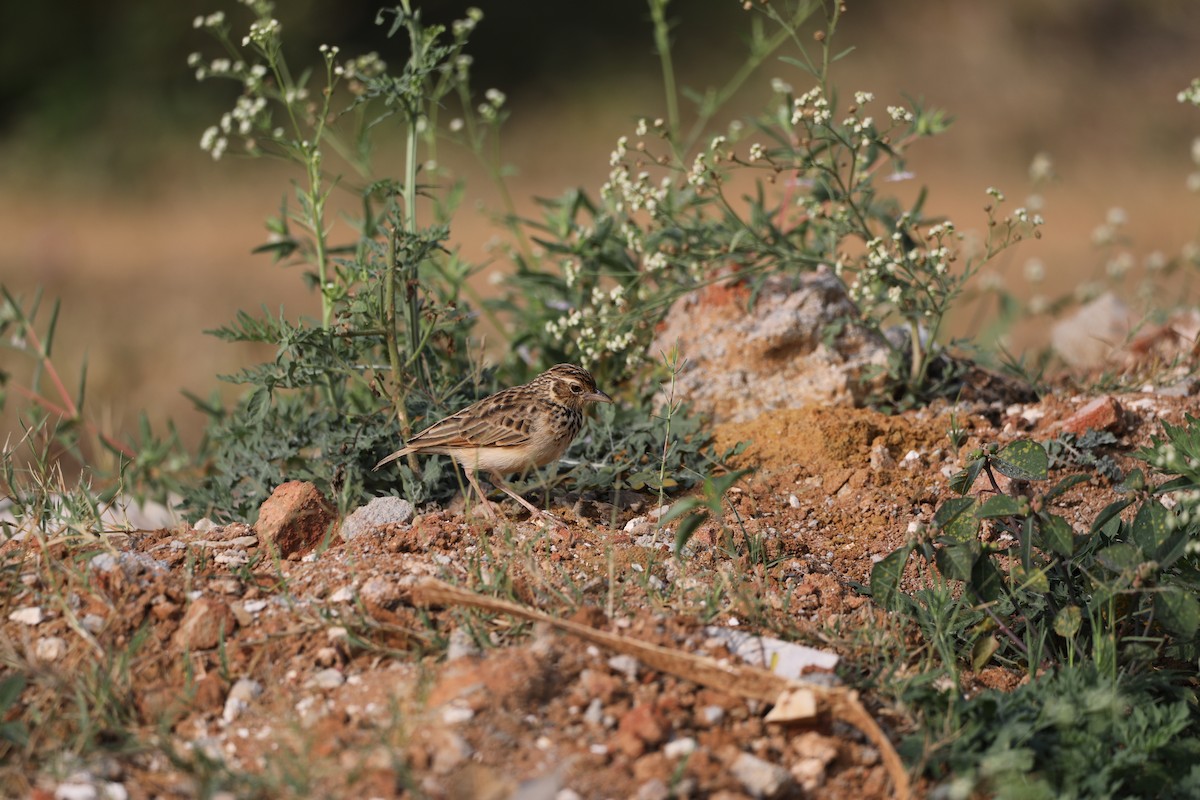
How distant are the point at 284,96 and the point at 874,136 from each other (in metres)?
2.36

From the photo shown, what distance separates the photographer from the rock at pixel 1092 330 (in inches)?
276

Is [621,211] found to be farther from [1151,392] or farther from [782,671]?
[782,671]

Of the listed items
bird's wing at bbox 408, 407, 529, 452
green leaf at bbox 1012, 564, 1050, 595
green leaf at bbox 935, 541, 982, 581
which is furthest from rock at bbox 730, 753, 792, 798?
bird's wing at bbox 408, 407, 529, 452

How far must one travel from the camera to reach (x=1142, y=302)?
723 cm

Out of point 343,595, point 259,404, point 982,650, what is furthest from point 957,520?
point 259,404

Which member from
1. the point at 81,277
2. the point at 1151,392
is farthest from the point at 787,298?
the point at 81,277

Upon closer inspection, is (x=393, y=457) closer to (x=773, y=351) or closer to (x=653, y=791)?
(x=773, y=351)

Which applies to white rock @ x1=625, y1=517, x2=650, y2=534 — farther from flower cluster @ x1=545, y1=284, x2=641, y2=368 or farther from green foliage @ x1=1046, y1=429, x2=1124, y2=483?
green foliage @ x1=1046, y1=429, x2=1124, y2=483

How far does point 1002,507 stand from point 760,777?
1164mm

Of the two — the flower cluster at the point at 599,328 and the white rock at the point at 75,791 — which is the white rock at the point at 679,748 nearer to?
the white rock at the point at 75,791

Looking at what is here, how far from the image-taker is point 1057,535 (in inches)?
150

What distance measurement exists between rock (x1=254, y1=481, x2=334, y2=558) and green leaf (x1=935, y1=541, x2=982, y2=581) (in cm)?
205

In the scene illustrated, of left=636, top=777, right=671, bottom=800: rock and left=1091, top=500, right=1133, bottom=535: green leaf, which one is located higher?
left=1091, top=500, right=1133, bottom=535: green leaf

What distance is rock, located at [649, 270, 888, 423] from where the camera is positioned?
5.69 meters
